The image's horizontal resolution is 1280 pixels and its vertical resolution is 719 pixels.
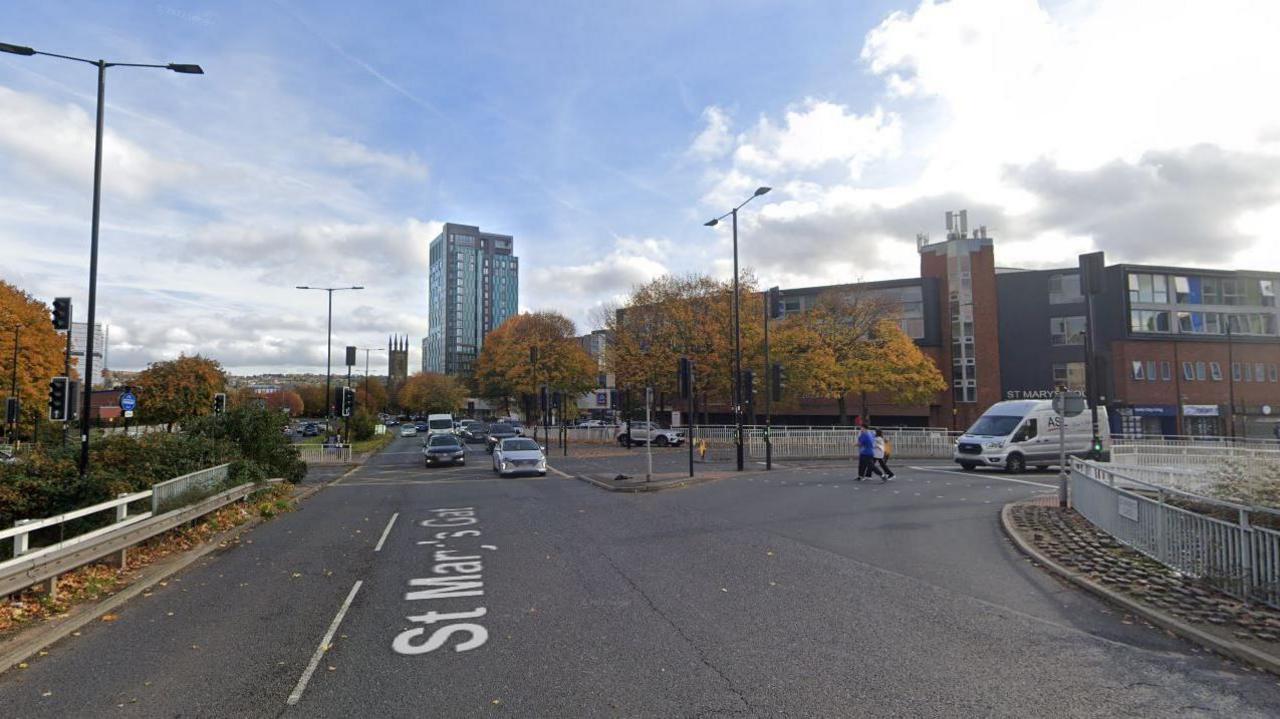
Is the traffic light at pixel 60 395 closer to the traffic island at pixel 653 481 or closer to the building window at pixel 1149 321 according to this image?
the traffic island at pixel 653 481

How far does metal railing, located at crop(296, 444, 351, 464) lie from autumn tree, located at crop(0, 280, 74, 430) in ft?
60.9

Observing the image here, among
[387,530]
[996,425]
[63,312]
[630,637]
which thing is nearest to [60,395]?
[63,312]

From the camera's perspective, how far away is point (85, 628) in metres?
6.97

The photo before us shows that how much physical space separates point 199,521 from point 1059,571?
14.0 meters

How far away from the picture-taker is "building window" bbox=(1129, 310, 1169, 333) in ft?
178

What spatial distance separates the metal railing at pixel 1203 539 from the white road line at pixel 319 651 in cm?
812

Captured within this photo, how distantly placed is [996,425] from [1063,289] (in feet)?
124

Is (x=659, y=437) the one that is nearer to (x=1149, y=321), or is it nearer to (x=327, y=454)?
(x=327, y=454)

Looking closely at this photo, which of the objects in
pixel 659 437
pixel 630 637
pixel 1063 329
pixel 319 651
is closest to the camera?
pixel 319 651

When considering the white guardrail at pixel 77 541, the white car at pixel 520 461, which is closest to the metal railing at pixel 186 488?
the white guardrail at pixel 77 541

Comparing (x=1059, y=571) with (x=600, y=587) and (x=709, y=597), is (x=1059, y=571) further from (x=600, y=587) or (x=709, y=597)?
(x=600, y=587)

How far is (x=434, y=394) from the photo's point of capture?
101 metres

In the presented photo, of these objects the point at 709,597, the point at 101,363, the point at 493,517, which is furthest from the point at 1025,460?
the point at 101,363

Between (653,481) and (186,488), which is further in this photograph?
(653,481)
